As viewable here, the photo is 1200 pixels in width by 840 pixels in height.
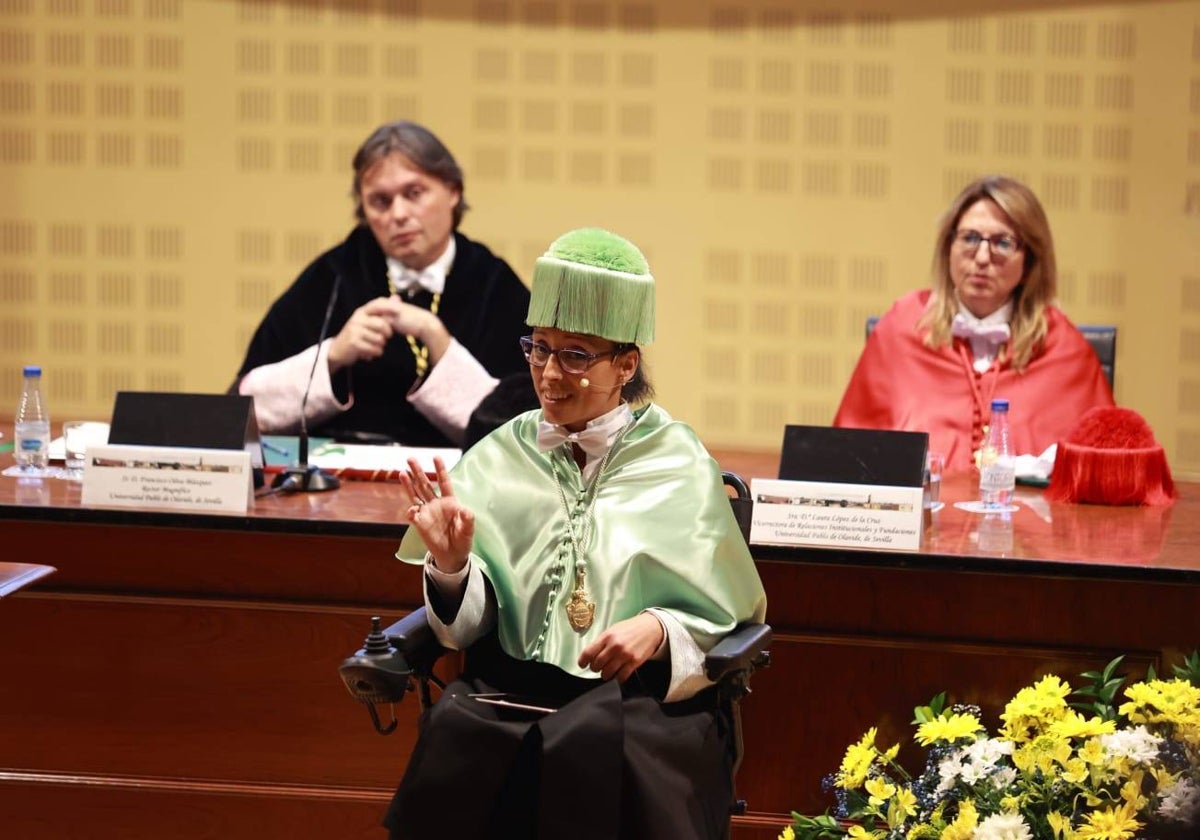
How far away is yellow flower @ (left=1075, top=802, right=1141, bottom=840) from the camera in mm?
2447

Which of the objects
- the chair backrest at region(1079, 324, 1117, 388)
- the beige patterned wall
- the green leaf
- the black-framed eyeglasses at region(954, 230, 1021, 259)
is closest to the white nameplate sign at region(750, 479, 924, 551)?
the green leaf

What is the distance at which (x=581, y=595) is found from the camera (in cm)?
266

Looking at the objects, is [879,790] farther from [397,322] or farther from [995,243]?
[397,322]

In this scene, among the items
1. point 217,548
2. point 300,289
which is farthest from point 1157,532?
point 300,289

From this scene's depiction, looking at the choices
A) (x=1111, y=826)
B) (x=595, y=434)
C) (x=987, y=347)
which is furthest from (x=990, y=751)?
(x=987, y=347)

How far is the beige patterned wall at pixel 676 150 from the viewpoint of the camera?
22.9 ft

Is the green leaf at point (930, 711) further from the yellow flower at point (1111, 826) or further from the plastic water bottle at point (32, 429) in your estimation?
the plastic water bottle at point (32, 429)

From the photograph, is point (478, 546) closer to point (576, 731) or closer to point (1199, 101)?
point (576, 731)

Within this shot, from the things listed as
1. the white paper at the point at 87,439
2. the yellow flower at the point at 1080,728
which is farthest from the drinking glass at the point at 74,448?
the yellow flower at the point at 1080,728

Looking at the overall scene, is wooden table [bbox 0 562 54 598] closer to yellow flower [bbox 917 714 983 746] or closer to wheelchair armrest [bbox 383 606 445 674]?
wheelchair armrest [bbox 383 606 445 674]

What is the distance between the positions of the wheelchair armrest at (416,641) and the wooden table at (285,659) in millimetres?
664

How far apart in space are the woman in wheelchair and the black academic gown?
2004mm

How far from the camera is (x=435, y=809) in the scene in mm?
2453

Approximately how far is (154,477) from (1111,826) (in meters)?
Result: 2.07
